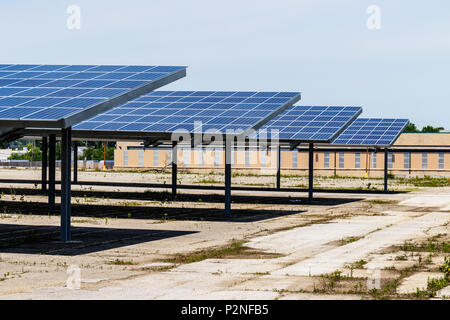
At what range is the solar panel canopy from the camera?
61.7 ft

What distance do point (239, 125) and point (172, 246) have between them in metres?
9.32

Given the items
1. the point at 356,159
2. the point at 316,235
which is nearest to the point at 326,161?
the point at 356,159

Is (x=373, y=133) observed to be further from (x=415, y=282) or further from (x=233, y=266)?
(x=415, y=282)

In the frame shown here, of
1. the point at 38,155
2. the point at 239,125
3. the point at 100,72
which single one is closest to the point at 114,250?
the point at 100,72

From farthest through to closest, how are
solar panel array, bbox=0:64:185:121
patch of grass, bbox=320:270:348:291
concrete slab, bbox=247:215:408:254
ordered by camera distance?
concrete slab, bbox=247:215:408:254 → solar panel array, bbox=0:64:185:121 → patch of grass, bbox=320:270:348:291

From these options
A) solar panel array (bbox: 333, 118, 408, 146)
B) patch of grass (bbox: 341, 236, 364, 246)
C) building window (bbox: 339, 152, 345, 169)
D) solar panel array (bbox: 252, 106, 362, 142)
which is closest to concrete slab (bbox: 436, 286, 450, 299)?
patch of grass (bbox: 341, 236, 364, 246)

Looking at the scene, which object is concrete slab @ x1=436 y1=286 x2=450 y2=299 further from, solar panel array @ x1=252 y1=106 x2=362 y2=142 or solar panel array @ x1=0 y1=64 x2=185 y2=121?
solar panel array @ x1=252 y1=106 x2=362 y2=142

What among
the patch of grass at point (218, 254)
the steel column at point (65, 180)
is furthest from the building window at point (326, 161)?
the steel column at point (65, 180)

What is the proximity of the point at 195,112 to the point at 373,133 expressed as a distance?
22.3 metres

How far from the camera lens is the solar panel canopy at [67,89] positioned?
1881cm

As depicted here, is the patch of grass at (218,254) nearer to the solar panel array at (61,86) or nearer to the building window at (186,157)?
the solar panel array at (61,86)

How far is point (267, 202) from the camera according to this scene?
38938 millimetres

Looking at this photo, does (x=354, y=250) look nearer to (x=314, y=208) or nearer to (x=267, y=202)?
(x=314, y=208)

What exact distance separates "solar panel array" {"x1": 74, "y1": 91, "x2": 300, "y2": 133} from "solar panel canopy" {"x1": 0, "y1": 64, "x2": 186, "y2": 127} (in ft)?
16.9
